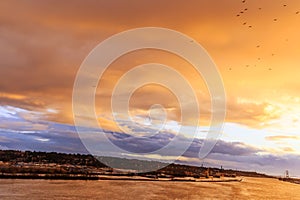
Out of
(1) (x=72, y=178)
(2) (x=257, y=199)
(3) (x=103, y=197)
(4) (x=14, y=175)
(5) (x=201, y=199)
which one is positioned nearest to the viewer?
(3) (x=103, y=197)

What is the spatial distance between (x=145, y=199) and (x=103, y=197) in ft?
29.7

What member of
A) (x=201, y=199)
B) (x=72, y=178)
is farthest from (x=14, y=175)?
(x=201, y=199)

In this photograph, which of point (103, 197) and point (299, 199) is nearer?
point (103, 197)

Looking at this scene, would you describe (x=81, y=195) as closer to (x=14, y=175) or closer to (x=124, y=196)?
(x=124, y=196)

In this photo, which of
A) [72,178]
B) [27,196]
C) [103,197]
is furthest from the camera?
[72,178]

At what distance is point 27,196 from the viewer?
6994 centimetres

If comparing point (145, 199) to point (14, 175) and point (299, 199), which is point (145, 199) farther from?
point (299, 199)

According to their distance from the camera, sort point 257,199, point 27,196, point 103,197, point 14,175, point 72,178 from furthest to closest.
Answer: point 72,178, point 14,175, point 257,199, point 103,197, point 27,196

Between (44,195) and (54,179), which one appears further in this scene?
(54,179)

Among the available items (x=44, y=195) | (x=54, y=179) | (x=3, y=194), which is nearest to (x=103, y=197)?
(x=44, y=195)

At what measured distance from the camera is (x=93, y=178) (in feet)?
415

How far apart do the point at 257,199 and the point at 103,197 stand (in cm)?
4860

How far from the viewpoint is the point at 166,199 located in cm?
7956

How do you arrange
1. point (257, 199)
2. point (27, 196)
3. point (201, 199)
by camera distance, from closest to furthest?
point (27, 196)
point (201, 199)
point (257, 199)
